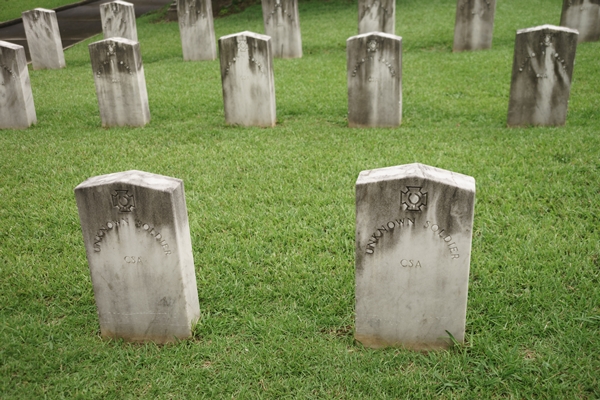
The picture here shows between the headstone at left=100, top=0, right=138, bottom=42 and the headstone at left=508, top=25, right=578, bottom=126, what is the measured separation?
9158mm

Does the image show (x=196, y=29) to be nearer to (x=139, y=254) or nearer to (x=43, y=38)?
(x=43, y=38)

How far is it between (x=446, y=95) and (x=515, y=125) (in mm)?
1716

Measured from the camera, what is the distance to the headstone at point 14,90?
7.31m

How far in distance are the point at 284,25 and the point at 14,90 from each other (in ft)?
19.5

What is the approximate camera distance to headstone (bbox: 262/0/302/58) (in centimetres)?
1158

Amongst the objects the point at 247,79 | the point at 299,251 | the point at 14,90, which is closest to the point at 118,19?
the point at 14,90

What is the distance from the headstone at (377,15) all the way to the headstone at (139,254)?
9779mm

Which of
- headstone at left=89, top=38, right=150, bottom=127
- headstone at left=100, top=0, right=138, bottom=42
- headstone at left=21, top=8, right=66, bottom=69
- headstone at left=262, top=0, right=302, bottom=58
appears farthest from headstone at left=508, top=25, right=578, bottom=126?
headstone at left=21, top=8, right=66, bottom=69

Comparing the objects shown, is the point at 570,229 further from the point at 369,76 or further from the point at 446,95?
the point at 446,95

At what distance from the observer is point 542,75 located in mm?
6578

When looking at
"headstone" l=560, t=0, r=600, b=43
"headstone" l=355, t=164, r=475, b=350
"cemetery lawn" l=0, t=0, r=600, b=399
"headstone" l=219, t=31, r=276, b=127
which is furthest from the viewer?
"headstone" l=560, t=0, r=600, b=43

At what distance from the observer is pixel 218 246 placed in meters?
4.36

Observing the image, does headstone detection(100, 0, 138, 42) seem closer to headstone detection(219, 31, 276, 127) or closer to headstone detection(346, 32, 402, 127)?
headstone detection(219, 31, 276, 127)

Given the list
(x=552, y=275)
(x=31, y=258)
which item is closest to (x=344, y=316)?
(x=552, y=275)
